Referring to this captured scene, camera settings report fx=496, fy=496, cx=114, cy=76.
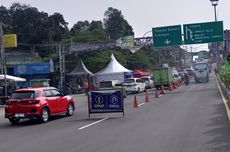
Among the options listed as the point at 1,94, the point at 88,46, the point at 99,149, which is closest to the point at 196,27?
the point at 88,46

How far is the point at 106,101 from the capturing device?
21484mm

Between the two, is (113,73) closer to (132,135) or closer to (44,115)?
(44,115)

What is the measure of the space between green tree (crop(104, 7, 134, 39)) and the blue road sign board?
9285 centimetres

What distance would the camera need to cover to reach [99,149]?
11914mm

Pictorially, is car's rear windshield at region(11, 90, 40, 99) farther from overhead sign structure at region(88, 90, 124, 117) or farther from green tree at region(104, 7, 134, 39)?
green tree at region(104, 7, 134, 39)

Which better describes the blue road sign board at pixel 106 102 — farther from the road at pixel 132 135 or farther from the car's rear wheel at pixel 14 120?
the car's rear wheel at pixel 14 120


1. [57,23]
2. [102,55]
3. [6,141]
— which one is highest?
[57,23]

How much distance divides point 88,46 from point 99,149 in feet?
150

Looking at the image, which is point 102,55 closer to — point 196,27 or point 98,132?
point 196,27

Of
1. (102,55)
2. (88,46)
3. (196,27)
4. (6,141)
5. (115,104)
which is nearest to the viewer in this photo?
(6,141)

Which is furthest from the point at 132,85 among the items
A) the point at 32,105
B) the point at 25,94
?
the point at 32,105

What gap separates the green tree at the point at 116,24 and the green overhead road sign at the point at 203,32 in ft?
207

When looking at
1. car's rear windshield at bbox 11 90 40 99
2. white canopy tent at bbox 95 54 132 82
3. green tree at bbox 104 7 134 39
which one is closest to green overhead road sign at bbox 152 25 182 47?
white canopy tent at bbox 95 54 132 82

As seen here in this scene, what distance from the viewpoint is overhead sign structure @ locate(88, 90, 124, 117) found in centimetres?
2134
